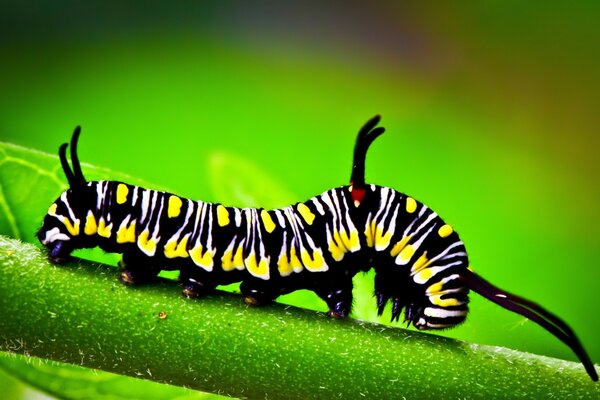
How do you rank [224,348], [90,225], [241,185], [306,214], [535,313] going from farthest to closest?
1. [241,185]
2. [306,214]
3. [90,225]
4. [535,313]
5. [224,348]

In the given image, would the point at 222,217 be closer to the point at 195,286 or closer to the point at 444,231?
the point at 195,286

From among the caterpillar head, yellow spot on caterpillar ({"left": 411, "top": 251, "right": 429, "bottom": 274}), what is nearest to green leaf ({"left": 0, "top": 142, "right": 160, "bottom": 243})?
the caterpillar head

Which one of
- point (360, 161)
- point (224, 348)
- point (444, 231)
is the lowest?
point (224, 348)

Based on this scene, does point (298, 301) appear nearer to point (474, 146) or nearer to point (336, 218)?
point (336, 218)

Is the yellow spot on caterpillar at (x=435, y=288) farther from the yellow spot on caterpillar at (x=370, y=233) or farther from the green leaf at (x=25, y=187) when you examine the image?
the green leaf at (x=25, y=187)

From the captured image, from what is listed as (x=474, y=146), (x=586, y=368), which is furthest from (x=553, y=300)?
(x=586, y=368)

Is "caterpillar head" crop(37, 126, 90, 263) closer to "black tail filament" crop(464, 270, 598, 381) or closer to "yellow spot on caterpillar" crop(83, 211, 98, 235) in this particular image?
"yellow spot on caterpillar" crop(83, 211, 98, 235)

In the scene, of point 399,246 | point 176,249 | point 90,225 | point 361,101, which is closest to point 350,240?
point 399,246
